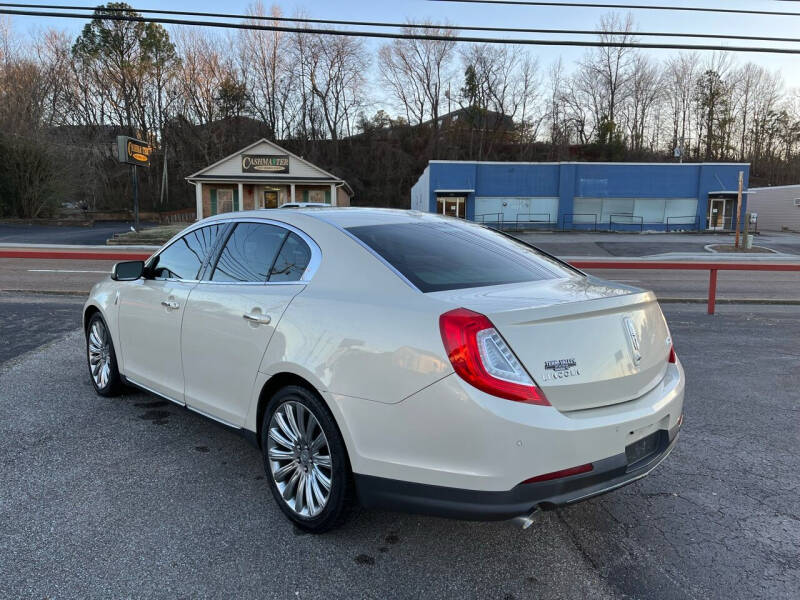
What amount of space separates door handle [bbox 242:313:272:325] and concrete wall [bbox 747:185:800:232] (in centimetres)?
5081

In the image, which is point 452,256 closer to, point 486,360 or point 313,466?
point 486,360

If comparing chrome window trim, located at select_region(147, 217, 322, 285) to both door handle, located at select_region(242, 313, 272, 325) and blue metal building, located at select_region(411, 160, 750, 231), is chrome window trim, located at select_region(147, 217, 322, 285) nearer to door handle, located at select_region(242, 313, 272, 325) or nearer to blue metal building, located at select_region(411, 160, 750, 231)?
door handle, located at select_region(242, 313, 272, 325)

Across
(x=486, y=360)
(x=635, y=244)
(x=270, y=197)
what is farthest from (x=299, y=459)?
(x=270, y=197)

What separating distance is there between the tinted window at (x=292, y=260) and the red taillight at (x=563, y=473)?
1.62 meters

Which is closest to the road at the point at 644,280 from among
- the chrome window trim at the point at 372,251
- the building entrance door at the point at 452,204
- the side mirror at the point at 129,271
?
Answer: the side mirror at the point at 129,271

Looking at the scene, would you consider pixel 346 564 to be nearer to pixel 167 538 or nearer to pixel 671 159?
pixel 167 538

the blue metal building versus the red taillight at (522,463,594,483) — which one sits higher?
the blue metal building

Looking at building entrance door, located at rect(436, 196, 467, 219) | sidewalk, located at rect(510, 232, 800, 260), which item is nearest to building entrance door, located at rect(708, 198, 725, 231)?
sidewalk, located at rect(510, 232, 800, 260)

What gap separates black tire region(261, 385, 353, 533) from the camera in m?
2.73

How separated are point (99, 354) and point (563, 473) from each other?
169 inches

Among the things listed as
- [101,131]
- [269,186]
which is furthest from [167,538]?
[101,131]

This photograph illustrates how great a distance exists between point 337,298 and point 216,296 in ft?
3.45

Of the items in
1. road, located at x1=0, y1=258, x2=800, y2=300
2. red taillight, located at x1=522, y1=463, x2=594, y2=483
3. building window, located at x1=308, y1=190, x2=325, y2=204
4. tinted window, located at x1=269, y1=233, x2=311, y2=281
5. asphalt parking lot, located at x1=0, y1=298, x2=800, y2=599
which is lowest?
asphalt parking lot, located at x1=0, y1=298, x2=800, y2=599

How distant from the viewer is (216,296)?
3.53 m
